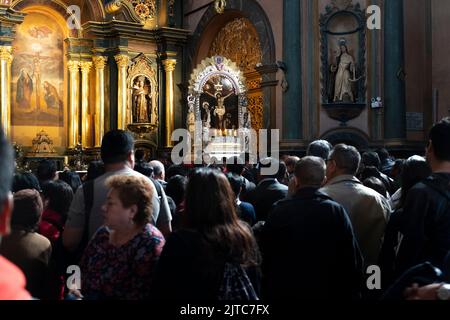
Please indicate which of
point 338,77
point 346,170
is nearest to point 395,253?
point 346,170

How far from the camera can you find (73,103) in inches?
716

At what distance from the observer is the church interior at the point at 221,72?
13750 mm

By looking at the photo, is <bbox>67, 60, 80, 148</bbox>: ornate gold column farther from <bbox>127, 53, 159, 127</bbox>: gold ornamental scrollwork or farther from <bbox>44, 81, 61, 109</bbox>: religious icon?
<bbox>127, 53, 159, 127</bbox>: gold ornamental scrollwork

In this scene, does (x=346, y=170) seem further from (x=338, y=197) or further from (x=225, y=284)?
(x=225, y=284)

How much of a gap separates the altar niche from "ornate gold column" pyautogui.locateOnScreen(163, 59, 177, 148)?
1885 mm

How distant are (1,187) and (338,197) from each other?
3395 millimetres

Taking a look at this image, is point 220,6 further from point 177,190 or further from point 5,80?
point 177,190

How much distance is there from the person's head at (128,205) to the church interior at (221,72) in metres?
11.0

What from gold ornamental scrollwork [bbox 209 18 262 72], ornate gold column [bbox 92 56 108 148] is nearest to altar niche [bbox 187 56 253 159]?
gold ornamental scrollwork [bbox 209 18 262 72]

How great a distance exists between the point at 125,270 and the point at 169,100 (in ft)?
51.9

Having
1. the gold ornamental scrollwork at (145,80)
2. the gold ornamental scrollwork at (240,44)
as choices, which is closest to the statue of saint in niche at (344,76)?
the gold ornamental scrollwork at (240,44)

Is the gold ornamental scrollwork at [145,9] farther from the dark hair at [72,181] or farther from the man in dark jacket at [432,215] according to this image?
the man in dark jacket at [432,215]

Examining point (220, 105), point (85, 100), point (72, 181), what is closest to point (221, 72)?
point (220, 105)

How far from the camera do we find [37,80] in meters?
18.2
